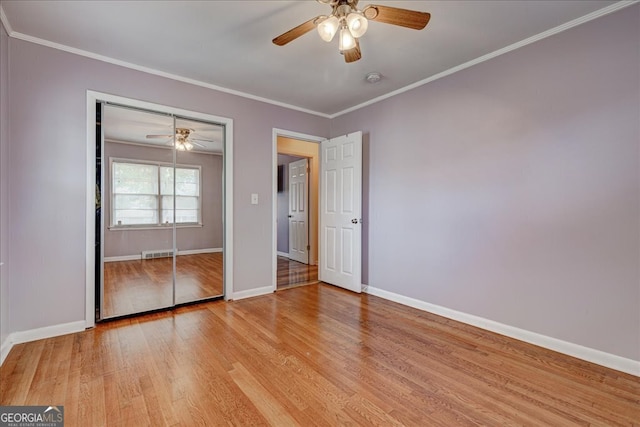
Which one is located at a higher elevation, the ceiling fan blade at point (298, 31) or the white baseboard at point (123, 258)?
the ceiling fan blade at point (298, 31)

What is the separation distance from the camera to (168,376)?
→ 6.36ft

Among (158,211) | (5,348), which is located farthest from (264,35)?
(5,348)

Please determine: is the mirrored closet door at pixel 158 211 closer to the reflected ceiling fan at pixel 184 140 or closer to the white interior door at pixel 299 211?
the reflected ceiling fan at pixel 184 140

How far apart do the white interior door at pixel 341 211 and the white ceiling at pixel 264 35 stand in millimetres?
973

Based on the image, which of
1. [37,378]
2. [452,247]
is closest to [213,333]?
[37,378]

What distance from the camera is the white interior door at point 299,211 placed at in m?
5.72

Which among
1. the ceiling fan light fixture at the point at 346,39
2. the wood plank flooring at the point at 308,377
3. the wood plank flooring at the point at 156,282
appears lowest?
the wood plank flooring at the point at 308,377

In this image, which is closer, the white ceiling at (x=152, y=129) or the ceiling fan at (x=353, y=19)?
the ceiling fan at (x=353, y=19)

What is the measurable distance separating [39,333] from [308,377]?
2.40 metres

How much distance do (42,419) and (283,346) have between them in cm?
146

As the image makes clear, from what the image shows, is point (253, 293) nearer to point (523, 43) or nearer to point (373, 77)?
point (373, 77)

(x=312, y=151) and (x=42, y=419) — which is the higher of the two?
(x=312, y=151)

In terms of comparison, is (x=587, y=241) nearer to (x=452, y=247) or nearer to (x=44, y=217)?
(x=452, y=247)

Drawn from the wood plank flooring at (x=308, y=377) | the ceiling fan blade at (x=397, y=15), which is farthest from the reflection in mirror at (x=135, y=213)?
the ceiling fan blade at (x=397, y=15)
